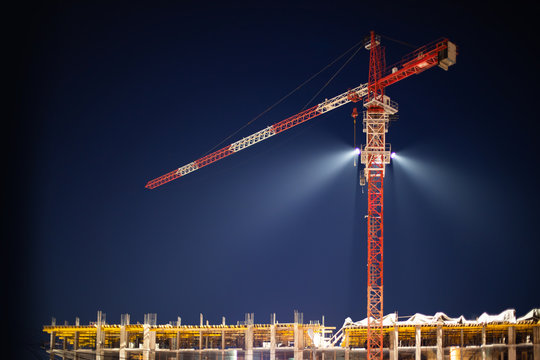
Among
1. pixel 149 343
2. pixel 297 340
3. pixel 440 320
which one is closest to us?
pixel 297 340

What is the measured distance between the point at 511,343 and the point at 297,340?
26.8m

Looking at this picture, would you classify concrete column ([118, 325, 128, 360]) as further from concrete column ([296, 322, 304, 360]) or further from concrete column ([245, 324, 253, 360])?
concrete column ([296, 322, 304, 360])

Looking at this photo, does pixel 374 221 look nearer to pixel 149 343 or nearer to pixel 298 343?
pixel 298 343

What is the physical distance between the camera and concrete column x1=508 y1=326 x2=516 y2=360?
2746 inches

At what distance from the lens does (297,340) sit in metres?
62.7

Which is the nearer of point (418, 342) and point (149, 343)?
point (149, 343)

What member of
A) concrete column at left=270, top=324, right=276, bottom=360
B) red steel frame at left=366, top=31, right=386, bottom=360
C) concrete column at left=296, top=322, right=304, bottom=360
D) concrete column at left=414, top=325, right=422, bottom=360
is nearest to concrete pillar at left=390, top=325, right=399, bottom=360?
red steel frame at left=366, top=31, right=386, bottom=360

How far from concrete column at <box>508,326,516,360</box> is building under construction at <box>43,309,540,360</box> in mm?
114

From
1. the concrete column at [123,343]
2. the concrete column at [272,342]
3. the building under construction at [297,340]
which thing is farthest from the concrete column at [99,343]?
the concrete column at [272,342]

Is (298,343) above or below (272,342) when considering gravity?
below

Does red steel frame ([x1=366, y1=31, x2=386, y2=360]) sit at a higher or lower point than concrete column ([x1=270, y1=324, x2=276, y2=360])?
higher

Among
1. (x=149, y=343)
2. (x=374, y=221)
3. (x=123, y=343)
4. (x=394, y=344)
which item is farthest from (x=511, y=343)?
(x=123, y=343)

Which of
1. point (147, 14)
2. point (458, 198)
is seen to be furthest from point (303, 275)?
point (147, 14)

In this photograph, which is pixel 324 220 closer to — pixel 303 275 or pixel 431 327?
pixel 303 275
